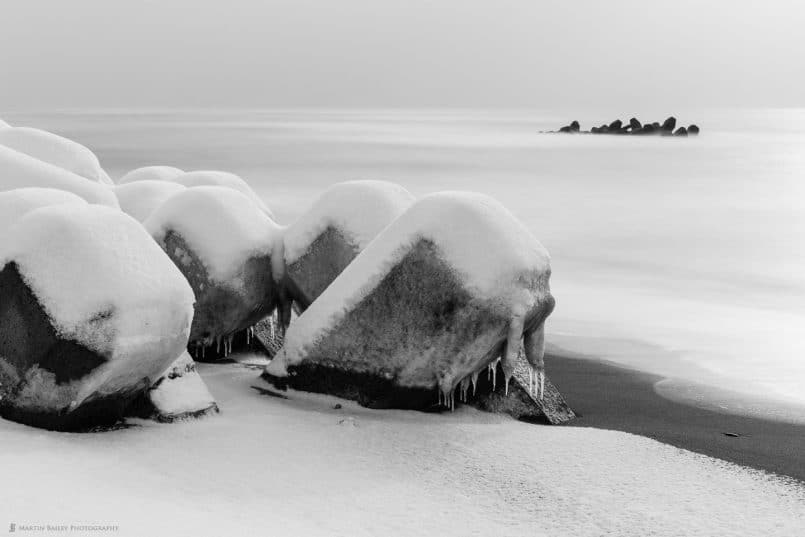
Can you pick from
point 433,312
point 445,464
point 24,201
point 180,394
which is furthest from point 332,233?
point 445,464

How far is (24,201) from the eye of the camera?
179 inches

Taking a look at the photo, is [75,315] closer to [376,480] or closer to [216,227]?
[376,480]

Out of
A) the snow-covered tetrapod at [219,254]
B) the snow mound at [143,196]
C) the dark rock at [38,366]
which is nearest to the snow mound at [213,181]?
the snow mound at [143,196]

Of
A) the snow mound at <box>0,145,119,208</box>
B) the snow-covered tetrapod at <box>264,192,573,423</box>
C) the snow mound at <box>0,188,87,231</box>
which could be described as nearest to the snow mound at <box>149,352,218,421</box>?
the snow-covered tetrapod at <box>264,192,573,423</box>

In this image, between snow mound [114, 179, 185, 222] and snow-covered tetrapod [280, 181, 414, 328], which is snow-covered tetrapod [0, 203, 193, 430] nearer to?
snow-covered tetrapod [280, 181, 414, 328]

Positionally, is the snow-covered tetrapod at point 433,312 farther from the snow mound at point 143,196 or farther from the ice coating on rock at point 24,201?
the snow mound at point 143,196

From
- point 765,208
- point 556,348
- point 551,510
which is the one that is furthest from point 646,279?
point 765,208

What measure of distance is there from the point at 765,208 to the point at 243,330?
17219 mm

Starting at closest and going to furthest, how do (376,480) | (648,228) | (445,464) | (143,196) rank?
(376,480), (445,464), (143,196), (648,228)

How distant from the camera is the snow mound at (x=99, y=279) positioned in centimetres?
389

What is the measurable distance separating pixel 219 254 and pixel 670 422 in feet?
9.40

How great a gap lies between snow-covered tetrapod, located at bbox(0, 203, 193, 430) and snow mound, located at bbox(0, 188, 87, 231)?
1.05 feet

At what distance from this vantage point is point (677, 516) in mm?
3617

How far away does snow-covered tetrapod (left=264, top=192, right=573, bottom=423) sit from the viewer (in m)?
4.67
